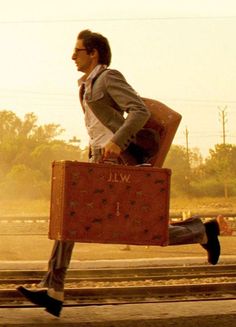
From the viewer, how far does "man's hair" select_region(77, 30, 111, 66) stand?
4.80 metres

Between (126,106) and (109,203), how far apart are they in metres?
0.64

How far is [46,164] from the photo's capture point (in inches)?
2832

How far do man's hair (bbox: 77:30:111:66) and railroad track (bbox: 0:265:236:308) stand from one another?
206 cm

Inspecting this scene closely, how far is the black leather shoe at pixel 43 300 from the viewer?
15.2 ft

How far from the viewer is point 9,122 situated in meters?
88.9

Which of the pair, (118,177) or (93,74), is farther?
(93,74)

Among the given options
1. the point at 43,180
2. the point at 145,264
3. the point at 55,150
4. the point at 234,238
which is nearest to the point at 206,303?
the point at 145,264

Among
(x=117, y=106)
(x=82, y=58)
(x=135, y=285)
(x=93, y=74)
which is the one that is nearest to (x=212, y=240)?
(x=117, y=106)

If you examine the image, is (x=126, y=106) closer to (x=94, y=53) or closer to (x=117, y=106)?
(x=117, y=106)

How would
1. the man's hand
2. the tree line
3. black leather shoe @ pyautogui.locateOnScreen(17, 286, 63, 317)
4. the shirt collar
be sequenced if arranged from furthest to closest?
the tree line → the shirt collar → black leather shoe @ pyautogui.locateOnScreen(17, 286, 63, 317) → the man's hand

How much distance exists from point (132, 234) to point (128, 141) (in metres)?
0.59

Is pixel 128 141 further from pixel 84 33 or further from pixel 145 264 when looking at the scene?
pixel 145 264

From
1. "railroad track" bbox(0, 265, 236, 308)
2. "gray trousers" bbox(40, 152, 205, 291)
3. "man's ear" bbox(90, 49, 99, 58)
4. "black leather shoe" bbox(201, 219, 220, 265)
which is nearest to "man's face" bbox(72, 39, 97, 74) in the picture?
"man's ear" bbox(90, 49, 99, 58)

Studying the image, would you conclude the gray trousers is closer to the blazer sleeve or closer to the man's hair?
the blazer sleeve
